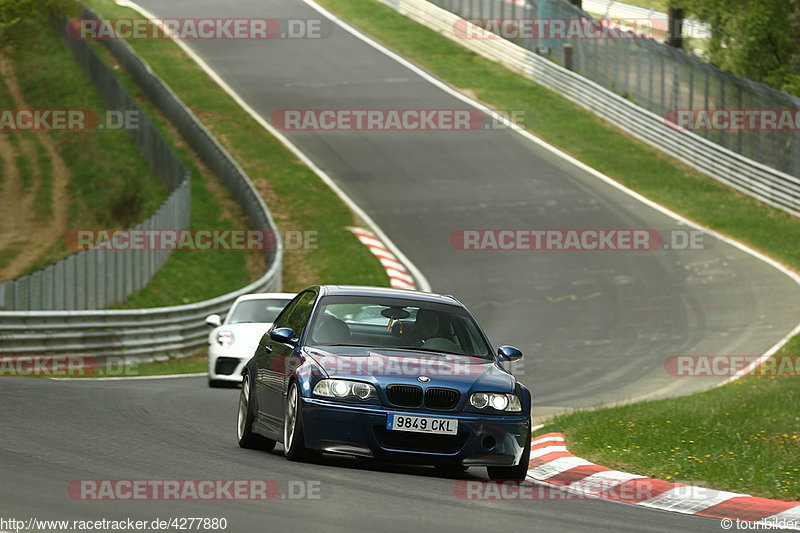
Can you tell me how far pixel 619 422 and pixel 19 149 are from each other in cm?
3596

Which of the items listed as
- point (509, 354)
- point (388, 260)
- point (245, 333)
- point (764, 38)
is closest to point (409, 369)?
point (509, 354)

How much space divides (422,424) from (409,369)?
454mm

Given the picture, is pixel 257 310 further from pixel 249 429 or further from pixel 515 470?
pixel 515 470

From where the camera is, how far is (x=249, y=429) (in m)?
11.4

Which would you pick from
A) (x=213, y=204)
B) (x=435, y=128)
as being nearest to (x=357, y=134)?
(x=435, y=128)

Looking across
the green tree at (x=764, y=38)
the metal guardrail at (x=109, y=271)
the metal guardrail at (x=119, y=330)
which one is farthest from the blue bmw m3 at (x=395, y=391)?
the green tree at (x=764, y=38)

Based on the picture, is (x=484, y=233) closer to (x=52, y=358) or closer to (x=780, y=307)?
(x=780, y=307)

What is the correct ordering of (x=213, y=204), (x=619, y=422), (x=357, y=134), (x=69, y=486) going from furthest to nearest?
(x=357, y=134) < (x=213, y=204) < (x=619, y=422) < (x=69, y=486)

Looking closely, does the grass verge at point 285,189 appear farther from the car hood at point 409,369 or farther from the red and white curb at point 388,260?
the car hood at point 409,369

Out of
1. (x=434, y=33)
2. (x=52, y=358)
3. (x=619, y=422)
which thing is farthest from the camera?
(x=434, y=33)

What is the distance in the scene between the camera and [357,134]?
44.2m

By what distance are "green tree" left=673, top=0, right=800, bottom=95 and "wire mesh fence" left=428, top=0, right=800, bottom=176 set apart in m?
3.52

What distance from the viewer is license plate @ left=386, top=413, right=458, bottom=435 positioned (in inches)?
386

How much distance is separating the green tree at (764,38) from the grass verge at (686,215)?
5.19 metres
